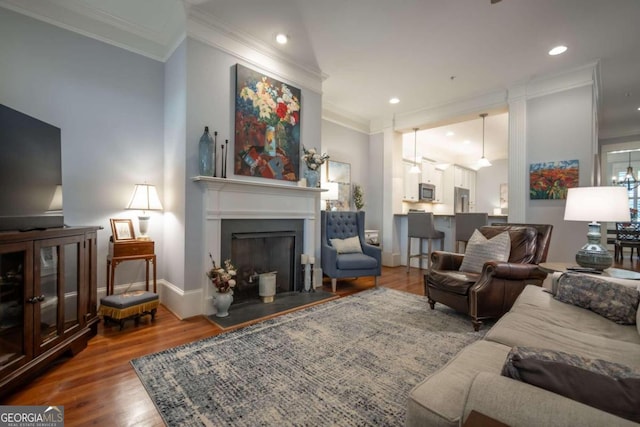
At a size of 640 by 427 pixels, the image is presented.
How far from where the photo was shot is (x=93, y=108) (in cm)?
285

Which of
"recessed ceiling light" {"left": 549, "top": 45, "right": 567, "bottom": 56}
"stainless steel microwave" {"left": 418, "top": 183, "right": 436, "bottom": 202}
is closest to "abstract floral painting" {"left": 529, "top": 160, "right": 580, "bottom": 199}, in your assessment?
"recessed ceiling light" {"left": 549, "top": 45, "right": 567, "bottom": 56}

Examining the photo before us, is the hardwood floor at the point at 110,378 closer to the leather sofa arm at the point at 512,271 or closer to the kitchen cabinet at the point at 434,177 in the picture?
the leather sofa arm at the point at 512,271

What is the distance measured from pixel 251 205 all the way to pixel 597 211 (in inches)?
126

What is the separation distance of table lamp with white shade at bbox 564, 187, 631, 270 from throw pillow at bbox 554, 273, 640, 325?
58 centimetres

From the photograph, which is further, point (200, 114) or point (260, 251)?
point (260, 251)

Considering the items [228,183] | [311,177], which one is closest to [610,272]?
[311,177]

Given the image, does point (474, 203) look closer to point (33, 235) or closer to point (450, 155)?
point (450, 155)

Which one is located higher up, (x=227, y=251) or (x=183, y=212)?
(x=183, y=212)

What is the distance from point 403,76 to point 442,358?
11.8 feet

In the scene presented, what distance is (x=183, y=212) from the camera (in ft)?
9.26

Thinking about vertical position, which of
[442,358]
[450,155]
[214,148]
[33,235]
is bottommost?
[442,358]

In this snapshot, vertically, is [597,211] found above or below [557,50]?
below

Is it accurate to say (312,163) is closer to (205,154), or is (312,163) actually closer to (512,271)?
(205,154)

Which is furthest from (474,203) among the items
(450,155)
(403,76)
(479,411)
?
(479,411)
